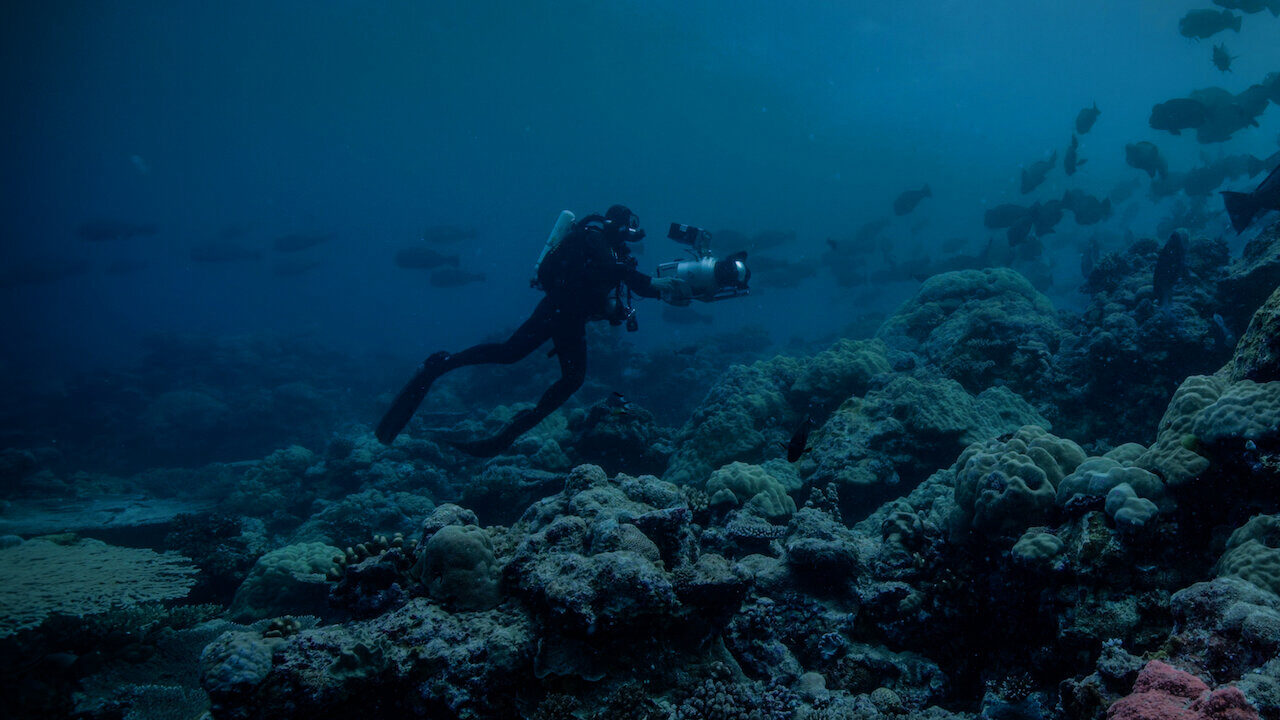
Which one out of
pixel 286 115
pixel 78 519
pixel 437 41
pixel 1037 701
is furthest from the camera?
pixel 286 115

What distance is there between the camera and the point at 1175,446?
341 cm

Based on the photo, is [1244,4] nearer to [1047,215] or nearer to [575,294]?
[1047,215]

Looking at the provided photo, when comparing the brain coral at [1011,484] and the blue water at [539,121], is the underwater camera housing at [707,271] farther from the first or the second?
the blue water at [539,121]

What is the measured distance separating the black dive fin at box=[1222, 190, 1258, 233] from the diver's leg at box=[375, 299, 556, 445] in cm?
1038

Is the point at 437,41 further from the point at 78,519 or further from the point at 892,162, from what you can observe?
the point at 892,162

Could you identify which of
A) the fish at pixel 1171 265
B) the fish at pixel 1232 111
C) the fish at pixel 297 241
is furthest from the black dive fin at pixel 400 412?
the fish at pixel 297 241

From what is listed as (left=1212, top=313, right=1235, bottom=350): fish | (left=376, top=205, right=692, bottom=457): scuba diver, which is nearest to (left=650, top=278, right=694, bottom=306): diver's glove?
(left=376, top=205, right=692, bottom=457): scuba diver

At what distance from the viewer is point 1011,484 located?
3631 mm

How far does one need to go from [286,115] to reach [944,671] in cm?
9442

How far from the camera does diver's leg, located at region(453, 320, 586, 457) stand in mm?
8906

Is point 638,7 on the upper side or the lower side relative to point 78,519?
upper

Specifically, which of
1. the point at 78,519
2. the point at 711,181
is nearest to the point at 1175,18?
the point at 711,181

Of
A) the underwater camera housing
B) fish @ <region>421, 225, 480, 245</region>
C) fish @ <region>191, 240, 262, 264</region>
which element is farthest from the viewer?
fish @ <region>191, 240, 262, 264</region>

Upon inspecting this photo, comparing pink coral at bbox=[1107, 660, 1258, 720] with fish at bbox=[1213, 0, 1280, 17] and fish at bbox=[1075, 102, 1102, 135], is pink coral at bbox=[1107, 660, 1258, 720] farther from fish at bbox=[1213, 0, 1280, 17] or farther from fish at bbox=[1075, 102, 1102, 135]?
fish at bbox=[1213, 0, 1280, 17]
